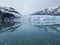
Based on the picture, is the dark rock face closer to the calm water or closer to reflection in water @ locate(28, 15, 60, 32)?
the calm water

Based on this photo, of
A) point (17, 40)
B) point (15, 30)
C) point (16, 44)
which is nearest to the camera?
point (16, 44)

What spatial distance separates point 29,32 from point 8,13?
3.76ft

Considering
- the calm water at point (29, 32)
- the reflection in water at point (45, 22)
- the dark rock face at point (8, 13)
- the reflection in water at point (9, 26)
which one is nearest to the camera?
the calm water at point (29, 32)

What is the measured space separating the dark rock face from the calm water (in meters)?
0.19

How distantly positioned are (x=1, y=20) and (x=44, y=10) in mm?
1336

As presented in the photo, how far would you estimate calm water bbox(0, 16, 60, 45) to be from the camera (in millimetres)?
3385

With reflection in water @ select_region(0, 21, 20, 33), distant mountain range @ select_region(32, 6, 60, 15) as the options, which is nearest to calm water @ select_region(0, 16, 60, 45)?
reflection in water @ select_region(0, 21, 20, 33)

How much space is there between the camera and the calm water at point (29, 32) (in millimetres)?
3385

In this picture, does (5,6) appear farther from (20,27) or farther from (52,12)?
(52,12)

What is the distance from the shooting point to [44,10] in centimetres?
468

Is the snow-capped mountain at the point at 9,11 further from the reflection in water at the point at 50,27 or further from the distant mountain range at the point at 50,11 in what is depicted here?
the reflection in water at the point at 50,27

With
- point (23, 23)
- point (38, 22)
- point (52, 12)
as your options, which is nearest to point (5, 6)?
point (23, 23)

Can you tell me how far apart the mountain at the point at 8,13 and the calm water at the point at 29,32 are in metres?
0.21

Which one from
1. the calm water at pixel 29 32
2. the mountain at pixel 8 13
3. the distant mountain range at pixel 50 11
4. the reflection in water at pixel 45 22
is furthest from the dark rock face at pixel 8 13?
the distant mountain range at pixel 50 11
